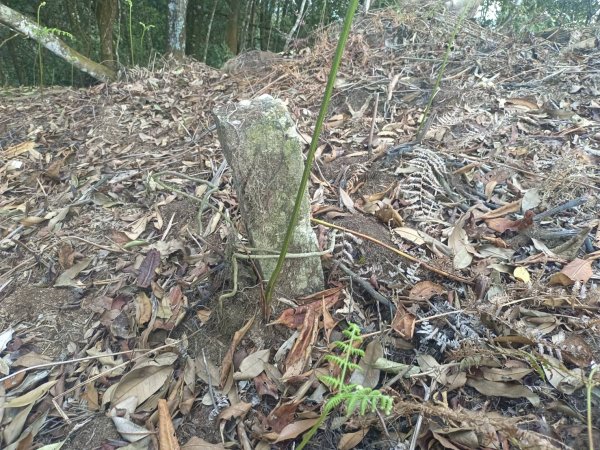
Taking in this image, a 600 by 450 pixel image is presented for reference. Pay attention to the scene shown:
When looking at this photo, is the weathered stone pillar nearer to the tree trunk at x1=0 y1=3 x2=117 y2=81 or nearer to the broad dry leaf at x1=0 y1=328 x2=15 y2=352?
the broad dry leaf at x1=0 y1=328 x2=15 y2=352

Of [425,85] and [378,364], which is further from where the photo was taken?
[425,85]

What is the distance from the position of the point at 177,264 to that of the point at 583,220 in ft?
5.75

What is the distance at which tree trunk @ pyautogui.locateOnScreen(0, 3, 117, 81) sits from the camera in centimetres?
397

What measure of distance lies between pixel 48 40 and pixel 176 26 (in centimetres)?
167

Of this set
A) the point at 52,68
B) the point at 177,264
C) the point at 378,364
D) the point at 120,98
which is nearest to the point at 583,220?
the point at 378,364

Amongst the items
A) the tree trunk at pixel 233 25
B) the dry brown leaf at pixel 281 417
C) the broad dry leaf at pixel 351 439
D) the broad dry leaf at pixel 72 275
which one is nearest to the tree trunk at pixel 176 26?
the tree trunk at pixel 233 25

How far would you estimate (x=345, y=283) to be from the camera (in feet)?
5.60

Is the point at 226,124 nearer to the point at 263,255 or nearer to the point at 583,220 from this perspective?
the point at 263,255

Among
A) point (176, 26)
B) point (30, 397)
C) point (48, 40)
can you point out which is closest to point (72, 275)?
point (30, 397)

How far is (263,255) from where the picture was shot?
1.58 metres

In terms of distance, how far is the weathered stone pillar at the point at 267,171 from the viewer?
154 cm

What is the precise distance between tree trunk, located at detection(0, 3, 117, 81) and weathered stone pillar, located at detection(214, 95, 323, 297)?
3308mm

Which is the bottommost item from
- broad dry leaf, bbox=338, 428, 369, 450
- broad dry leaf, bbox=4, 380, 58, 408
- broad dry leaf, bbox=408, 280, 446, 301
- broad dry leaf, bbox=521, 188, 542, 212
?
broad dry leaf, bbox=4, 380, 58, 408

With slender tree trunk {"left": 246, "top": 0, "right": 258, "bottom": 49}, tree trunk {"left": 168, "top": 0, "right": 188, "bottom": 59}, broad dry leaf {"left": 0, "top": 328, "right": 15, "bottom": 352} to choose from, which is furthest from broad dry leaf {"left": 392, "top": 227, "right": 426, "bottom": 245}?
slender tree trunk {"left": 246, "top": 0, "right": 258, "bottom": 49}
